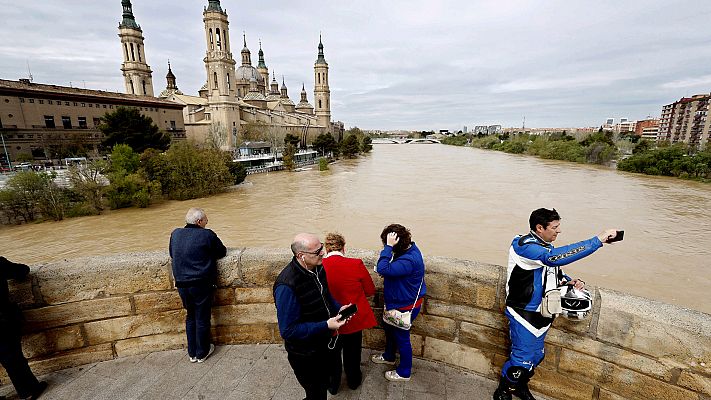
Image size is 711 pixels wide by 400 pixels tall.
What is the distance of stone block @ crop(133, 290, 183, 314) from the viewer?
2.71m

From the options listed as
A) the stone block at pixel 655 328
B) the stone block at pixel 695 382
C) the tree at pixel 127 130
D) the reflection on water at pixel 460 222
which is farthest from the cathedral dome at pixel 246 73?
the stone block at pixel 695 382

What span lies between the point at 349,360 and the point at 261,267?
0.99 metres

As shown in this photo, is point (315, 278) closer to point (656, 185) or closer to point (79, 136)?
point (656, 185)

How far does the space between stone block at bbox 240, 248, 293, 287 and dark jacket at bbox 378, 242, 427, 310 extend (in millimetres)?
848

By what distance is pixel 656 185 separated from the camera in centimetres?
3186

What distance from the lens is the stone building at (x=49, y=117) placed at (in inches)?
1403

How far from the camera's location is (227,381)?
8.16ft

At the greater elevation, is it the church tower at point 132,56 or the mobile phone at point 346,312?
the church tower at point 132,56

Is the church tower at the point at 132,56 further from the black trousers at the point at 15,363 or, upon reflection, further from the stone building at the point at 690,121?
the stone building at the point at 690,121

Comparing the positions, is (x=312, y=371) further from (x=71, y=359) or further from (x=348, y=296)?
(x=71, y=359)

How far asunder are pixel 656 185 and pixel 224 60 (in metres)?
57.7

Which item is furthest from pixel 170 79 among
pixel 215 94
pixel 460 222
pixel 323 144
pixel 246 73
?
pixel 460 222

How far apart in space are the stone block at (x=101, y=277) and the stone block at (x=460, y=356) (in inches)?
87.2

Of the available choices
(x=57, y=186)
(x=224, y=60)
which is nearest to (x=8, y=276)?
(x=57, y=186)
